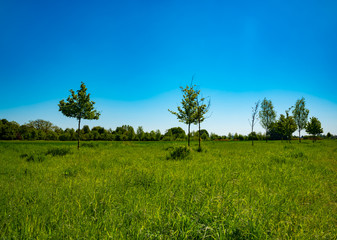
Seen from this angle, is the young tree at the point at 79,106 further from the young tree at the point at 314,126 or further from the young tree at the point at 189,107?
the young tree at the point at 314,126

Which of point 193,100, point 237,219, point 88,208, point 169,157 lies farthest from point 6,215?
point 193,100

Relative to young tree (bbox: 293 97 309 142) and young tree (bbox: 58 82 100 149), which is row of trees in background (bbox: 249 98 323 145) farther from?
young tree (bbox: 58 82 100 149)

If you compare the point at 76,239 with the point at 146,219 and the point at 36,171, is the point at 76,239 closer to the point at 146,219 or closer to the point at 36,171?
the point at 146,219

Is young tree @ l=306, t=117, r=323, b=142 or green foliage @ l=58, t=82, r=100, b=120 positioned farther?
young tree @ l=306, t=117, r=323, b=142

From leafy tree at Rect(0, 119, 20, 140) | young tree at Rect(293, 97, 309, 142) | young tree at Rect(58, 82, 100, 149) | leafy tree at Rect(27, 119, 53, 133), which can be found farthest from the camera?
leafy tree at Rect(27, 119, 53, 133)

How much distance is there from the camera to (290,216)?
2.66m

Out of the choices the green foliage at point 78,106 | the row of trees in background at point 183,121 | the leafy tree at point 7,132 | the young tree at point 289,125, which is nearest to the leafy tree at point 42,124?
the row of trees in background at point 183,121

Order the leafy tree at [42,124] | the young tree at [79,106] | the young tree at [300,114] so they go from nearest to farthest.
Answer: the young tree at [79,106] → the young tree at [300,114] → the leafy tree at [42,124]

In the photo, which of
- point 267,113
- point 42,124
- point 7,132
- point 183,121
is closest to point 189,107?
point 183,121

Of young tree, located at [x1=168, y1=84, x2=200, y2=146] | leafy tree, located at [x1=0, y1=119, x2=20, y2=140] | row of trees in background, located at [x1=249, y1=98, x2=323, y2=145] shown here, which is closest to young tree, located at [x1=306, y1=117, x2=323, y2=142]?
row of trees in background, located at [x1=249, y1=98, x2=323, y2=145]

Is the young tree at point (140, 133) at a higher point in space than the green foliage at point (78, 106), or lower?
lower

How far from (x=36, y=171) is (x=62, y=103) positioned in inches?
616

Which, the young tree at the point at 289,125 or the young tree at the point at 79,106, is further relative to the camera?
the young tree at the point at 289,125

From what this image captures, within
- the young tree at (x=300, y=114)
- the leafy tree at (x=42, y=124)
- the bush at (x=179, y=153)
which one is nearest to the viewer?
the bush at (x=179, y=153)
